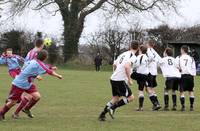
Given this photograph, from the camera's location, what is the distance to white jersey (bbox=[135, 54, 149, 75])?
54.1ft

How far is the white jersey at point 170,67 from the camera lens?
56.0ft

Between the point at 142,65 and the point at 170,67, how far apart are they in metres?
1.02

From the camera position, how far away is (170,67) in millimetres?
17109

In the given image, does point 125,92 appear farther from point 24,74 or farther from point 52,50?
point 52,50

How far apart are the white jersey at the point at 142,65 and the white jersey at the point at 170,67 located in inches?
26.8

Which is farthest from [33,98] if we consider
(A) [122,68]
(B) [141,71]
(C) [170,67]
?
(C) [170,67]

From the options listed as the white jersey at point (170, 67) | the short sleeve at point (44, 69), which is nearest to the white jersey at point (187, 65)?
the white jersey at point (170, 67)

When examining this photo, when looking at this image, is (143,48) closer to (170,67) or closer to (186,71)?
(170,67)

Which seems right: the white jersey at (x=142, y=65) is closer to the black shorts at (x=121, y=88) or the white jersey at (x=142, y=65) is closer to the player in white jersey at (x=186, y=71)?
the player in white jersey at (x=186, y=71)

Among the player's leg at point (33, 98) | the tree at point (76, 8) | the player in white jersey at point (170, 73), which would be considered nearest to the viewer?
the player's leg at point (33, 98)

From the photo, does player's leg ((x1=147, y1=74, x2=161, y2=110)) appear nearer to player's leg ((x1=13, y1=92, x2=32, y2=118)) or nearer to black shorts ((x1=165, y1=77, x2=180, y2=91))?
black shorts ((x1=165, y1=77, x2=180, y2=91))

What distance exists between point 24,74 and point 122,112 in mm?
3821

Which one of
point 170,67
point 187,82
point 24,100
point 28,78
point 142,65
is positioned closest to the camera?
point 28,78

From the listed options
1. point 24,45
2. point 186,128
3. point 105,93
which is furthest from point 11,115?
point 24,45
